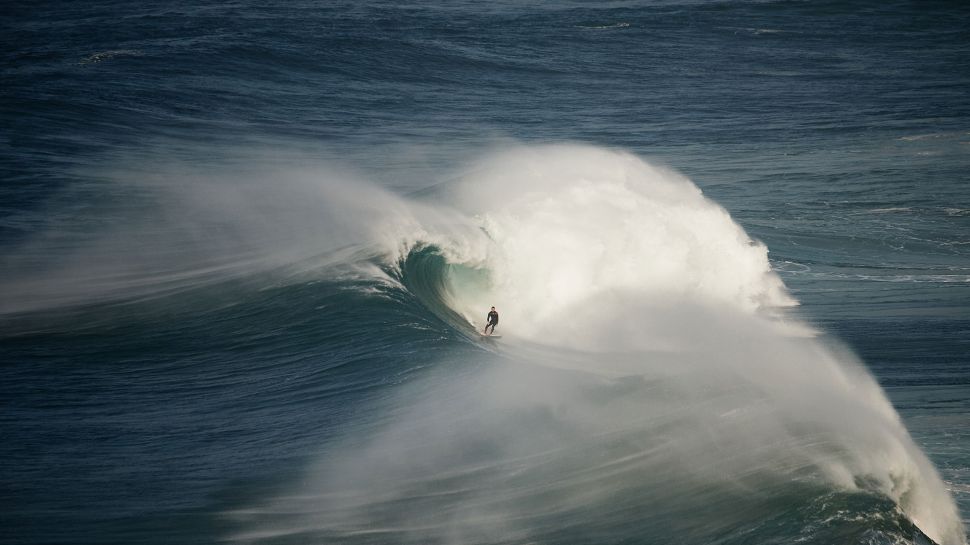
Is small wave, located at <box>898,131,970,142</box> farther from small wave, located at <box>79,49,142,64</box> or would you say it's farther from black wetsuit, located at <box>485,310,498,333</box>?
small wave, located at <box>79,49,142,64</box>

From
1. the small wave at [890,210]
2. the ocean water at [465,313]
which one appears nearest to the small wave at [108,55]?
the ocean water at [465,313]

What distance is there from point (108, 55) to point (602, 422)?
120 feet

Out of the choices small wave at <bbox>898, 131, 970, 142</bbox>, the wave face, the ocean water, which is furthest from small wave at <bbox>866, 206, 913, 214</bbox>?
small wave at <bbox>898, 131, 970, 142</bbox>

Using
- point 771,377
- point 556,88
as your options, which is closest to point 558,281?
point 771,377

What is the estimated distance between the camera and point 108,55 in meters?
41.1

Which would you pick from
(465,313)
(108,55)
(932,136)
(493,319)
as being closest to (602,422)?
(493,319)

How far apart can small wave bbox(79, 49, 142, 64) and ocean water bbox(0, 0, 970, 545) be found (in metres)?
0.24

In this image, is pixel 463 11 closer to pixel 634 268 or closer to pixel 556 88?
pixel 556 88

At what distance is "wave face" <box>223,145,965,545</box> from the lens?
31.9 ft

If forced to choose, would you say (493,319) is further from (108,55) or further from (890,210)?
(108,55)

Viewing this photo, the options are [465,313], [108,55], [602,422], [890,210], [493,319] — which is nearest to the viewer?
[602,422]

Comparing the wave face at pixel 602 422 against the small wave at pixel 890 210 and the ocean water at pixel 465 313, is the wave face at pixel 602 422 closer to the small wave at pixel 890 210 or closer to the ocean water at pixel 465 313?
the ocean water at pixel 465 313

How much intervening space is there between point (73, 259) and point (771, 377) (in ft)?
45.8

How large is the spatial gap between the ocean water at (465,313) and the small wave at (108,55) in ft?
0.79
